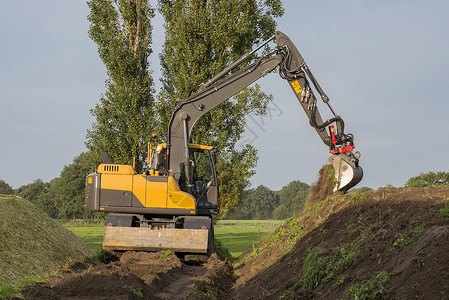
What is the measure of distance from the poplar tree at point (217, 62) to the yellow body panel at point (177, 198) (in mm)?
9336

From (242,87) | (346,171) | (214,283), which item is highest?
(242,87)

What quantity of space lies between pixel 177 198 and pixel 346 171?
505cm

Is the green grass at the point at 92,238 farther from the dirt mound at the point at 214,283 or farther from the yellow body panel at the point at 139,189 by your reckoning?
the dirt mound at the point at 214,283

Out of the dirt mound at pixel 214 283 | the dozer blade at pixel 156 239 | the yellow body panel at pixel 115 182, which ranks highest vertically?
the yellow body panel at pixel 115 182

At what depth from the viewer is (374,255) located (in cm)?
776

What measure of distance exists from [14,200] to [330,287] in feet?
45.8

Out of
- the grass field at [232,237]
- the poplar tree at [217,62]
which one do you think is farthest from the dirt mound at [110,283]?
the poplar tree at [217,62]

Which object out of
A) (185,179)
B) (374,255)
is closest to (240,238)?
(185,179)

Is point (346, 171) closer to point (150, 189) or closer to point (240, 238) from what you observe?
point (150, 189)

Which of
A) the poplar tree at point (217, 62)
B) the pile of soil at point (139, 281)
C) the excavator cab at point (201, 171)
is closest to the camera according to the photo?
the pile of soil at point (139, 281)

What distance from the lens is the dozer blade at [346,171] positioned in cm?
1484

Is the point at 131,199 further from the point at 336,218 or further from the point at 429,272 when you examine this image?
the point at 429,272

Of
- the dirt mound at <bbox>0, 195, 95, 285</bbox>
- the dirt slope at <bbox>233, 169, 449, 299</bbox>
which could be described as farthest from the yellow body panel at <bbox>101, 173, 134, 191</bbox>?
the dirt slope at <bbox>233, 169, 449, 299</bbox>

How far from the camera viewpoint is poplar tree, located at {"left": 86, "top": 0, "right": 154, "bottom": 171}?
25703 mm
